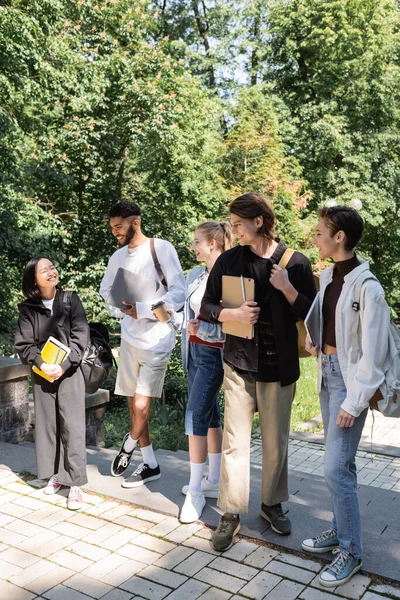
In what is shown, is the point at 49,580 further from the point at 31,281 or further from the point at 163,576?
the point at 31,281

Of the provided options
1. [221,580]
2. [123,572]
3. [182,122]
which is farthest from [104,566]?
[182,122]

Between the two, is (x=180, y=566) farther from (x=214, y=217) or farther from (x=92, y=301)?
(x=214, y=217)

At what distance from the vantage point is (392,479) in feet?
21.4

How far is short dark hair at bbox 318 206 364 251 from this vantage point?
302cm

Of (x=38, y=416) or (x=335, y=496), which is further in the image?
(x=38, y=416)

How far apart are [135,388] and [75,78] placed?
9001 mm

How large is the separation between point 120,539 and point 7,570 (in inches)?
25.6

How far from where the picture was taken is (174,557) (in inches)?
128

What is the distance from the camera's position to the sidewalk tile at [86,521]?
3680 mm

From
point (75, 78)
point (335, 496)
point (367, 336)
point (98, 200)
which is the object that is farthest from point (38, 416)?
point (98, 200)

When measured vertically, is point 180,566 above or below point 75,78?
below

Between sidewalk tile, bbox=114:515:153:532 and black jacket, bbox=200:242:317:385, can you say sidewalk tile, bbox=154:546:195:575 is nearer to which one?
sidewalk tile, bbox=114:515:153:532

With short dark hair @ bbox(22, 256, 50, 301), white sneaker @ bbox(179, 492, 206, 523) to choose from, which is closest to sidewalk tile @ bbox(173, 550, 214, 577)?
white sneaker @ bbox(179, 492, 206, 523)

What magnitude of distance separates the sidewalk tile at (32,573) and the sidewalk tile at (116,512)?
2.09 ft
